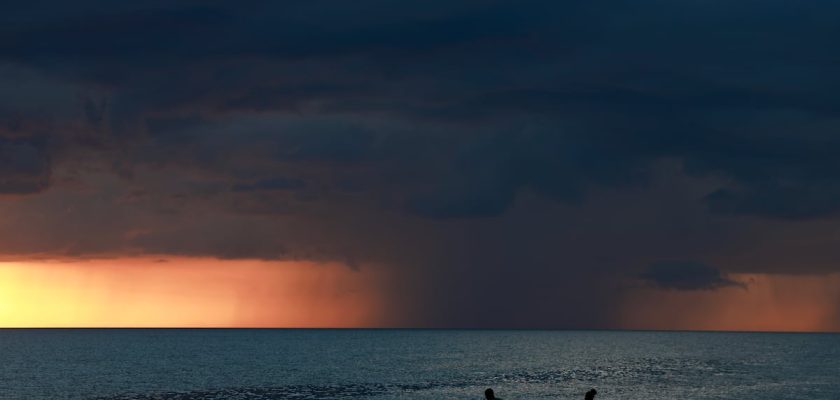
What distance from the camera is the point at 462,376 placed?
137250 mm

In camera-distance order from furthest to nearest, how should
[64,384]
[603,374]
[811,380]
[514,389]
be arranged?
[603,374] → [811,380] → [64,384] → [514,389]

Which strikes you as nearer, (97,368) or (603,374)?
(603,374)

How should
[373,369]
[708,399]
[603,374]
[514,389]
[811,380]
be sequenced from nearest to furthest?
1. [708,399]
2. [514,389]
3. [811,380]
4. [603,374]
5. [373,369]

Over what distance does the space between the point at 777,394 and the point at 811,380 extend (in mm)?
28660

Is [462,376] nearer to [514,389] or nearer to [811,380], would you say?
[514,389]

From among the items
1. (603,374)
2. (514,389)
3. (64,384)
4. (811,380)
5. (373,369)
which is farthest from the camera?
(373,369)

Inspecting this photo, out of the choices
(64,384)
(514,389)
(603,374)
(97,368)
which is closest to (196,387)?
(64,384)

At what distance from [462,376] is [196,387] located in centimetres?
3858

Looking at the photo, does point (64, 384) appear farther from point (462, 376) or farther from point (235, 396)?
point (462, 376)

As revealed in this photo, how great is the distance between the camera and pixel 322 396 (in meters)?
103

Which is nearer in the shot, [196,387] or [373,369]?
[196,387]

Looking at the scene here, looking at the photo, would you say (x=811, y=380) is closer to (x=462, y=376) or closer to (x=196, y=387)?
(x=462, y=376)

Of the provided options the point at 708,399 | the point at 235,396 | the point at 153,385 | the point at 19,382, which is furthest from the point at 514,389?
the point at 19,382

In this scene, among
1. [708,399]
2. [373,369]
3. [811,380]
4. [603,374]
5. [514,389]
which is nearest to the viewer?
[708,399]
